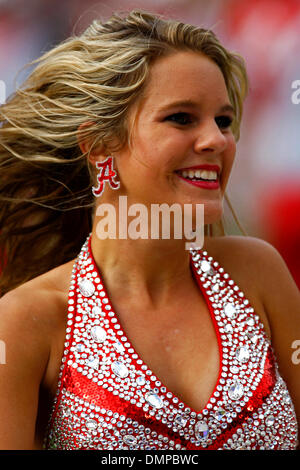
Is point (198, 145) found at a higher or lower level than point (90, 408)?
higher

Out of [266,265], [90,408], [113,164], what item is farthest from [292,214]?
[90,408]

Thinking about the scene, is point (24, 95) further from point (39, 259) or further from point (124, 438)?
point (124, 438)

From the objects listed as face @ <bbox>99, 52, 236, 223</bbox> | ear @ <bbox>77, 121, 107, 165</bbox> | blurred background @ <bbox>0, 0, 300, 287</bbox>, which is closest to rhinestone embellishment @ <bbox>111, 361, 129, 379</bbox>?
face @ <bbox>99, 52, 236, 223</bbox>

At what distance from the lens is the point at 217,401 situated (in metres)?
1.68

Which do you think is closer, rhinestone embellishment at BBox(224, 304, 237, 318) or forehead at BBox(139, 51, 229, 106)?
forehead at BBox(139, 51, 229, 106)

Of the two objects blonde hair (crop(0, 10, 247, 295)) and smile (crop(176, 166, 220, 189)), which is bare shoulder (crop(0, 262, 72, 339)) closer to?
blonde hair (crop(0, 10, 247, 295))

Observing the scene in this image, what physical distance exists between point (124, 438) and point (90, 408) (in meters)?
0.11

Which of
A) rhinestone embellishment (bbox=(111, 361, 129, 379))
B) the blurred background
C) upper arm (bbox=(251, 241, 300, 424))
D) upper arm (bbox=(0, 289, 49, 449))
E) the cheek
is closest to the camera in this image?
upper arm (bbox=(0, 289, 49, 449))

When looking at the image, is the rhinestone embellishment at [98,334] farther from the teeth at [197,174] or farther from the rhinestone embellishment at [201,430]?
the teeth at [197,174]

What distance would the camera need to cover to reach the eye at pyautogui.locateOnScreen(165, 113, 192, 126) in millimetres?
1719

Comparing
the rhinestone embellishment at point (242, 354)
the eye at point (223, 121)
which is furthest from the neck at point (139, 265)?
the eye at point (223, 121)

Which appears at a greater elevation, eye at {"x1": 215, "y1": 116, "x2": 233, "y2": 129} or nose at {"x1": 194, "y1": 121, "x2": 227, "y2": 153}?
eye at {"x1": 215, "y1": 116, "x2": 233, "y2": 129}

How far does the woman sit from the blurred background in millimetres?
1874

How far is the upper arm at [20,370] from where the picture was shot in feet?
5.11
